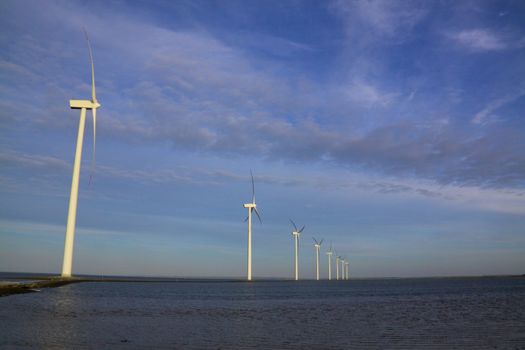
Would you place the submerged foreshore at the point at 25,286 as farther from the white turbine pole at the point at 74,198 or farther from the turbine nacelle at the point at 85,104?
the turbine nacelle at the point at 85,104

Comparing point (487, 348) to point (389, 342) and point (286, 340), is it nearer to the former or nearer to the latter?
point (389, 342)

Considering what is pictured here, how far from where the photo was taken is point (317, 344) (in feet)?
77.9

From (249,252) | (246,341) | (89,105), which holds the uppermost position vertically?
(89,105)

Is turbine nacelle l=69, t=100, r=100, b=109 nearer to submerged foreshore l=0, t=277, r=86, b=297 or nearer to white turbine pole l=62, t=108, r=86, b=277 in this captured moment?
white turbine pole l=62, t=108, r=86, b=277

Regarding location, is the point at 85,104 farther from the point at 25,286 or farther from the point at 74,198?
the point at 25,286

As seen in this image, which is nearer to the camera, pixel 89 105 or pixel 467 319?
pixel 467 319

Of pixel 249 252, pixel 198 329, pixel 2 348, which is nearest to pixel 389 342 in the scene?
pixel 198 329

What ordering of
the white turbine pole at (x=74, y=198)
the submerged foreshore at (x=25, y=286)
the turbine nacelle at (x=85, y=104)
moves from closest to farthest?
the submerged foreshore at (x=25, y=286), the white turbine pole at (x=74, y=198), the turbine nacelle at (x=85, y=104)

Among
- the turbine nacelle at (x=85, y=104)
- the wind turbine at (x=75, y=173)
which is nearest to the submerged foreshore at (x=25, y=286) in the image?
the wind turbine at (x=75, y=173)

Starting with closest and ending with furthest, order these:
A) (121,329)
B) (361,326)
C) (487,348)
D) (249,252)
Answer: (487,348) < (121,329) < (361,326) < (249,252)

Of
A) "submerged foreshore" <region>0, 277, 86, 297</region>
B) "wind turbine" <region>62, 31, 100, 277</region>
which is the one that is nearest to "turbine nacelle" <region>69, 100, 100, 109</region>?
"wind turbine" <region>62, 31, 100, 277</region>

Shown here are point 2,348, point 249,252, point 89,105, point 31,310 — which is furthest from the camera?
point 249,252

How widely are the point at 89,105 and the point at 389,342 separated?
2866 inches

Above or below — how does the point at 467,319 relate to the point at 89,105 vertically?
below
